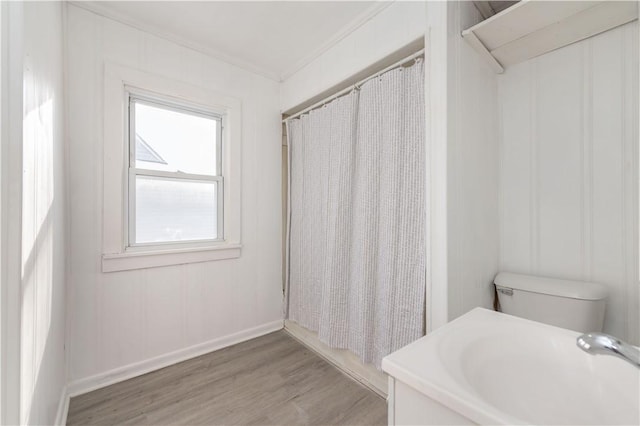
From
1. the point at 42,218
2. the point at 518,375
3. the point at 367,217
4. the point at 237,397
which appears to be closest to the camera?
the point at 518,375

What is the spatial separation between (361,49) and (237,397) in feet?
7.77

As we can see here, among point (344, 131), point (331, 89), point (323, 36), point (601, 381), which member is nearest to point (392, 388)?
point (601, 381)

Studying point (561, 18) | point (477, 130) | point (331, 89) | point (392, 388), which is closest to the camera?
point (392, 388)

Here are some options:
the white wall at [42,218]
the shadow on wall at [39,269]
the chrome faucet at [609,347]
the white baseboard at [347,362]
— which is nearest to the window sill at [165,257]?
the white wall at [42,218]

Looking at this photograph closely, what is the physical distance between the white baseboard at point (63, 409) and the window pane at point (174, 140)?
1448mm

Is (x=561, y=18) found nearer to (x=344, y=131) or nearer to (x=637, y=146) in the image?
(x=637, y=146)

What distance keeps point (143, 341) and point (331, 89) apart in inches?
90.5

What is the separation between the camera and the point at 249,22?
1.87 meters

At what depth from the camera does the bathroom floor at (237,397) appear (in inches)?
58.2

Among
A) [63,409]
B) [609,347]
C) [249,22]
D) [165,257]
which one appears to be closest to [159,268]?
[165,257]

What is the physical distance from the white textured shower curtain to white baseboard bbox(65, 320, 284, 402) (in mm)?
489

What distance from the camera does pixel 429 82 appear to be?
142 centimetres

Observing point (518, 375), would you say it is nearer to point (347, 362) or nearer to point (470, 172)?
point (470, 172)

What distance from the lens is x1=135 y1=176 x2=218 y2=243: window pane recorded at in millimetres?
1977
